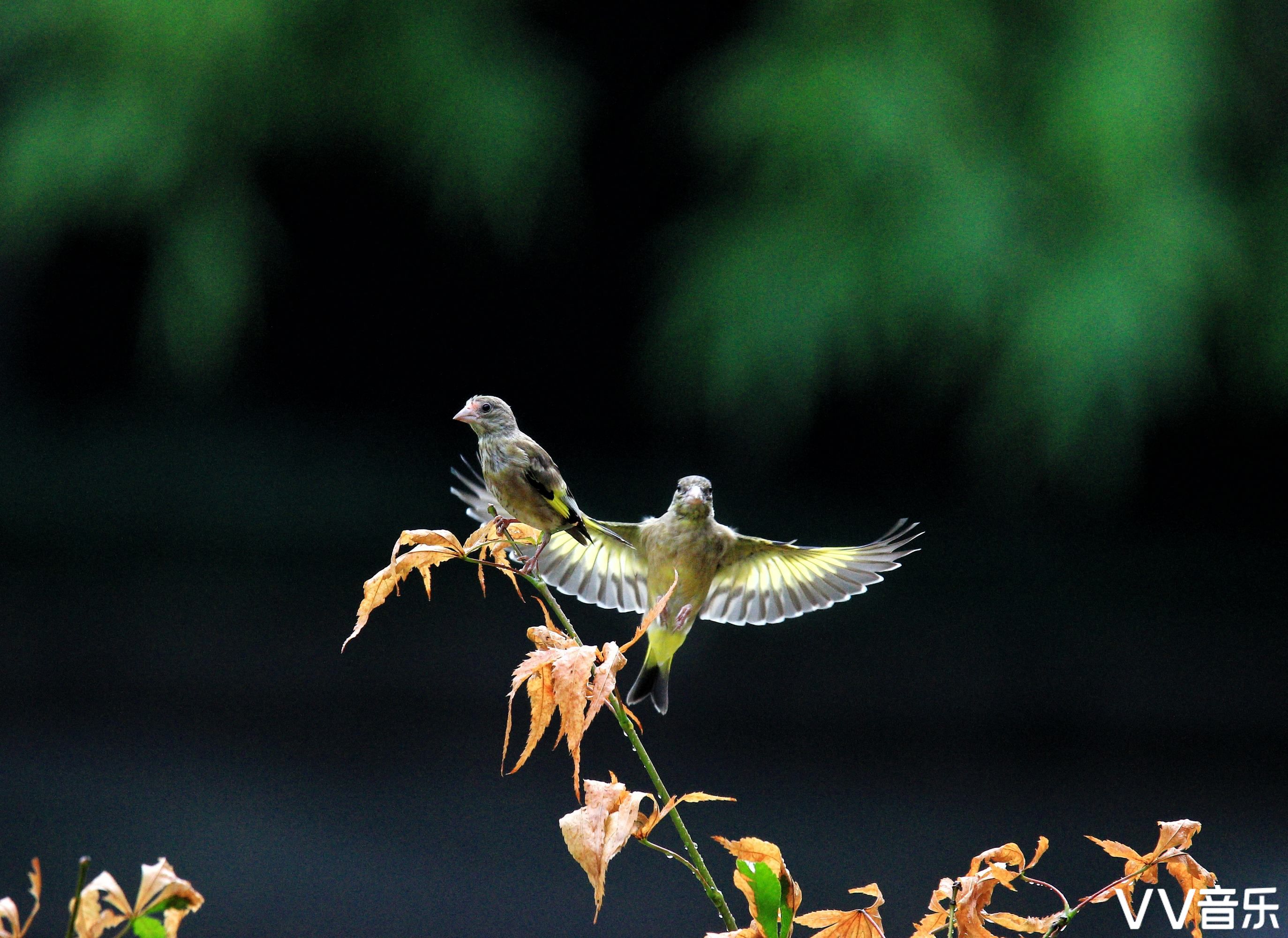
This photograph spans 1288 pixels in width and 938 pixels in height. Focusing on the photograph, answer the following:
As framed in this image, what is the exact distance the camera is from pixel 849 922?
0.66 metres

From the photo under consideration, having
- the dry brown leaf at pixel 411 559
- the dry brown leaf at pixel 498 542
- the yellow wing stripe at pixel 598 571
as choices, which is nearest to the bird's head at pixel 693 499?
the yellow wing stripe at pixel 598 571

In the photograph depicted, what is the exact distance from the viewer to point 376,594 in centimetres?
71

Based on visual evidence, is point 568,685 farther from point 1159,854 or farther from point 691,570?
point 691,570

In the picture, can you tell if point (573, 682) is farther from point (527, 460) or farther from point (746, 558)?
point (746, 558)

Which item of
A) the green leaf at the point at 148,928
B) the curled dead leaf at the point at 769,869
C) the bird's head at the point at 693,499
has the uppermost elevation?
the bird's head at the point at 693,499

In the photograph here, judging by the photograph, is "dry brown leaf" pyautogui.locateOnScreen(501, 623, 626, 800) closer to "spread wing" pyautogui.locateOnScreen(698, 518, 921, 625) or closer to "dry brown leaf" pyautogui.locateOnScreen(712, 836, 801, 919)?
"dry brown leaf" pyautogui.locateOnScreen(712, 836, 801, 919)

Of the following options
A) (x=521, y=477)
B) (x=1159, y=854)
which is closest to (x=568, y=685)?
(x=1159, y=854)

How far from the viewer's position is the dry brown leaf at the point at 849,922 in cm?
65

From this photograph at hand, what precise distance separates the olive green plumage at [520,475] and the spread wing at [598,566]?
10.7 inches

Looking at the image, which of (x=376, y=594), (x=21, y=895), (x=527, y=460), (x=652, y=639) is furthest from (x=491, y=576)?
(x=376, y=594)

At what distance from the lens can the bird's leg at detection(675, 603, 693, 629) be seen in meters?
1.24

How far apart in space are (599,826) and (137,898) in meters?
0.20

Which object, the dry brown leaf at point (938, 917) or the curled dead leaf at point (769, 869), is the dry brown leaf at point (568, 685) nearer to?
the curled dead leaf at point (769, 869)

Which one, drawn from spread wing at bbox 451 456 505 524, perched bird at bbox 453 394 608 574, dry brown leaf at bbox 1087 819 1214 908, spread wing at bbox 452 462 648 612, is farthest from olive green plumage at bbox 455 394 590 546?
dry brown leaf at bbox 1087 819 1214 908
